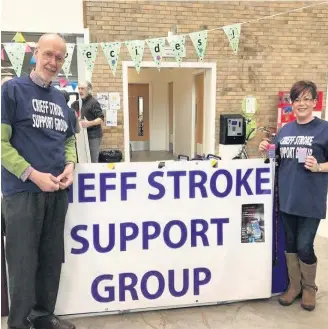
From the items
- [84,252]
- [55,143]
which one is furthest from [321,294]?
[55,143]

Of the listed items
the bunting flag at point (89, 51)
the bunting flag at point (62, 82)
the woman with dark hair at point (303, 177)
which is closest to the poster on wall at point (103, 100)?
the bunting flag at point (62, 82)

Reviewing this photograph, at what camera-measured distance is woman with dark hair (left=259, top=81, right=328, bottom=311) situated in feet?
6.92

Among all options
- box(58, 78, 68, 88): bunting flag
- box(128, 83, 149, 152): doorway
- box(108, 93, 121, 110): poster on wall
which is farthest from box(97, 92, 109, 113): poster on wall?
box(128, 83, 149, 152): doorway

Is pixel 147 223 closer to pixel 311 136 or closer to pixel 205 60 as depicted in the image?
pixel 311 136

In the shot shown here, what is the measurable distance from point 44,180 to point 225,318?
53.9 inches

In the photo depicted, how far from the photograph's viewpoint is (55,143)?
1830 mm

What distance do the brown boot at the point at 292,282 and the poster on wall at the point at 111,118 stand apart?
194 inches

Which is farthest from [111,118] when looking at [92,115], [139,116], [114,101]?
[139,116]

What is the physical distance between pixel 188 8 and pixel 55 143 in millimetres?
5543

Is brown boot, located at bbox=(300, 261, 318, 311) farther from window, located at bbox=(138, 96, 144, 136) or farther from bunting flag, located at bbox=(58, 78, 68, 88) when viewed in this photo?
window, located at bbox=(138, 96, 144, 136)

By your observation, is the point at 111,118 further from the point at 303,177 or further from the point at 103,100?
the point at 303,177

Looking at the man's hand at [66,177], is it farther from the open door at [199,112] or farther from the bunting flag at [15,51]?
the open door at [199,112]

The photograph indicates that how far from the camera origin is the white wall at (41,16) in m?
5.82

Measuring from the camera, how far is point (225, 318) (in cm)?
222
